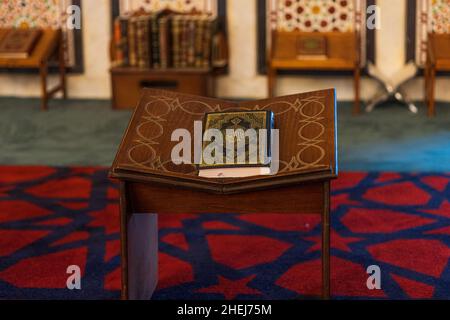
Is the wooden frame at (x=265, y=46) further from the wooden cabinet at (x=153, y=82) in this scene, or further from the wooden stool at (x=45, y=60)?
the wooden stool at (x=45, y=60)

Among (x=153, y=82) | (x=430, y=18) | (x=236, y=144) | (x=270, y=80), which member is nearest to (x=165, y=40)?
(x=153, y=82)

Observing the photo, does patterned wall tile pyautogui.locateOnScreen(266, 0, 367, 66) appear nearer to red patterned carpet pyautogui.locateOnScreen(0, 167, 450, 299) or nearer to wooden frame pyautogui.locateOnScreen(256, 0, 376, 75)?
wooden frame pyautogui.locateOnScreen(256, 0, 376, 75)

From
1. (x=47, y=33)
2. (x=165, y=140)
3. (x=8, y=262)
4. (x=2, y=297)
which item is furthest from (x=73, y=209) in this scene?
(x=47, y=33)

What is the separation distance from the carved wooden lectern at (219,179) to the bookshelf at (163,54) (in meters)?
4.30

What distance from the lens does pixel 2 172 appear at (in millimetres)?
6004

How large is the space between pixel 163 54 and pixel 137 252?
179 inches

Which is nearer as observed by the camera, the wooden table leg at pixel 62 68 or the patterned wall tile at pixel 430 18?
the patterned wall tile at pixel 430 18

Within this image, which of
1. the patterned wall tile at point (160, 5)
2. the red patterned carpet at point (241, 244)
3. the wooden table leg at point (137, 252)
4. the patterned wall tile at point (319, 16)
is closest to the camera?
the wooden table leg at point (137, 252)

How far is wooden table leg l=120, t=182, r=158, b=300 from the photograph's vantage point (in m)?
3.39

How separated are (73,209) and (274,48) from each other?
332 cm

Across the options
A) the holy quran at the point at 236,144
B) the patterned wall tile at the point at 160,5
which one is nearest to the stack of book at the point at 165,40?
the patterned wall tile at the point at 160,5

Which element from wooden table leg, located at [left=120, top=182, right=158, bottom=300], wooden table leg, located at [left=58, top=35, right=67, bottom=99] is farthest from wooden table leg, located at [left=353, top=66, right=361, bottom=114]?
wooden table leg, located at [left=120, top=182, right=158, bottom=300]

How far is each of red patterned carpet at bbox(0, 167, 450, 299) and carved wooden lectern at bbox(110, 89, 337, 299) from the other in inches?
20.5

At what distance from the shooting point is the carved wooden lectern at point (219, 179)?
3248 millimetres
